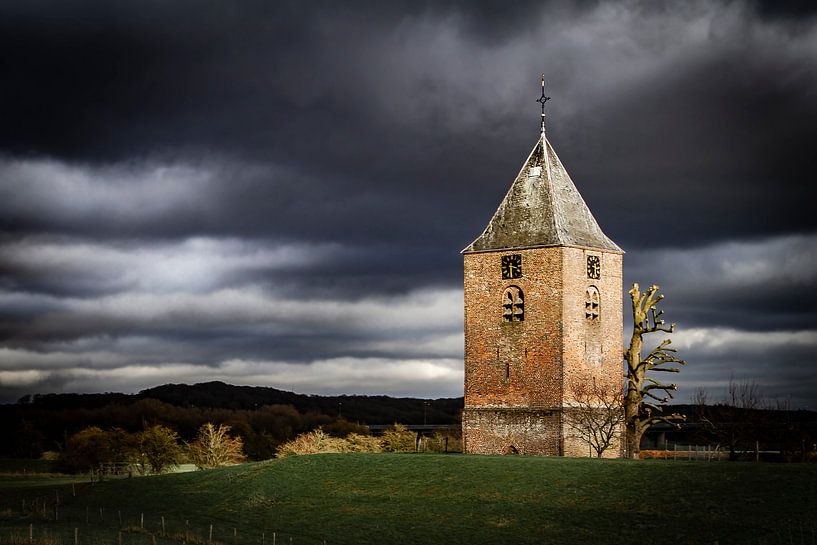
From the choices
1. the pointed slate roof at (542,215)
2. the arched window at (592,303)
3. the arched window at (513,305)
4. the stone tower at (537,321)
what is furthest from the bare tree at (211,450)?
the arched window at (592,303)

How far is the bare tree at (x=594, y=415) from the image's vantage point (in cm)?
5838

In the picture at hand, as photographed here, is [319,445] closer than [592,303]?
No

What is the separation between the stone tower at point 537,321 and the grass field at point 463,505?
6.49 metres

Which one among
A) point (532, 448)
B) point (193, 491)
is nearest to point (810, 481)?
point (532, 448)

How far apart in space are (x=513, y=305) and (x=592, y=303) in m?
4.78

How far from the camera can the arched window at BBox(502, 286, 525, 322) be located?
61.1 m

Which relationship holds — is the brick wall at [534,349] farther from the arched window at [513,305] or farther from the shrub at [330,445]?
the shrub at [330,445]

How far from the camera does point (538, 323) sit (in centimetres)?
6019

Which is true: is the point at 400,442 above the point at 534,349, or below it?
below

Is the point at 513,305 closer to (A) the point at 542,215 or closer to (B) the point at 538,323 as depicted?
(B) the point at 538,323

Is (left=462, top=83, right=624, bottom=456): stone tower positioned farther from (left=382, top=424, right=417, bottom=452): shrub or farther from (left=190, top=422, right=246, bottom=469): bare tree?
(left=190, top=422, right=246, bottom=469): bare tree

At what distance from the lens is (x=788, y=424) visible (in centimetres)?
6712

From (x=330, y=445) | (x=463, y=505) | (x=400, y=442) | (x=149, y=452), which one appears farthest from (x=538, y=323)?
(x=149, y=452)

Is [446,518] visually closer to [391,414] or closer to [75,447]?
[75,447]
